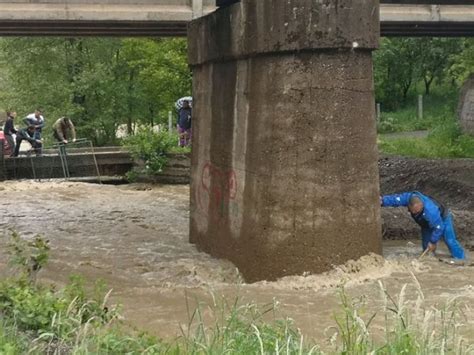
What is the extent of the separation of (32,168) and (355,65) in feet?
51.7

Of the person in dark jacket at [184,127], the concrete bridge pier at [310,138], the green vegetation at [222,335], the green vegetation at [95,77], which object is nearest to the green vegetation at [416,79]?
the green vegetation at [95,77]

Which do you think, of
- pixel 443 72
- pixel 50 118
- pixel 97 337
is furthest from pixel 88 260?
pixel 443 72

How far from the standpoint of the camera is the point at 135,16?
16172mm

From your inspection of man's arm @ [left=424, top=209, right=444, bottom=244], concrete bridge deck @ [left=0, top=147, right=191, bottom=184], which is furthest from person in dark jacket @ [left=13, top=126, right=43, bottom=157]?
man's arm @ [left=424, top=209, right=444, bottom=244]

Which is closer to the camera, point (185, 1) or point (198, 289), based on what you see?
point (198, 289)

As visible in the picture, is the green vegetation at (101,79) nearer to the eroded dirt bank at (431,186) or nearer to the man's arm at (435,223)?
the eroded dirt bank at (431,186)

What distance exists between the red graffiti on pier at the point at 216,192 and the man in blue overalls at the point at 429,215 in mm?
2016

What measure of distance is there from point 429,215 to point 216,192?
9.78ft

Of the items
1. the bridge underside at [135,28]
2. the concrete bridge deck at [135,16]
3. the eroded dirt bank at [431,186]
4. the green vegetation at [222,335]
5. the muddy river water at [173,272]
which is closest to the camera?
the green vegetation at [222,335]

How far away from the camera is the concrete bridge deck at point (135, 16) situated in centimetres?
1566

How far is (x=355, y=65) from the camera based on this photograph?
8.80 m

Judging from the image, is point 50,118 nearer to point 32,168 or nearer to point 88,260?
point 32,168

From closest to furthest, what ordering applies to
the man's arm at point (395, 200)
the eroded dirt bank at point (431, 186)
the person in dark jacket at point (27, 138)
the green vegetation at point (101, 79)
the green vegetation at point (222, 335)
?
1. the green vegetation at point (222, 335)
2. the man's arm at point (395, 200)
3. the eroded dirt bank at point (431, 186)
4. the person in dark jacket at point (27, 138)
5. the green vegetation at point (101, 79)

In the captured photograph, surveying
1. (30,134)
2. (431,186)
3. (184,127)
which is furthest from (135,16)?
(30,134)
